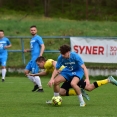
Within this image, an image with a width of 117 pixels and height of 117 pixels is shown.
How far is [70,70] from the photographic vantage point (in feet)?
34.3

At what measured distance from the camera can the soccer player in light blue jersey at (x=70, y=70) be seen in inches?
398

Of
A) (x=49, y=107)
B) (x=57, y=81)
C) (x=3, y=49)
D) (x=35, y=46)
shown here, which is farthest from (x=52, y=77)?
(x=3, y=49)

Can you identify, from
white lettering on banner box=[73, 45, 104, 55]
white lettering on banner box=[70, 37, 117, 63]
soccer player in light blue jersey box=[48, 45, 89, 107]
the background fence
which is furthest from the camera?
the background fence

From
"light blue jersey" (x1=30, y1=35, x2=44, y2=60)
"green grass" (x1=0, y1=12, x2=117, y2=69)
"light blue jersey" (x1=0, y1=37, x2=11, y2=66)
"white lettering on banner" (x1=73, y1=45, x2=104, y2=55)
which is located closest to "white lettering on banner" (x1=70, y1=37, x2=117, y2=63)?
"white lettering on banner" (x1=73, y1=45, x2=104, y2=55)

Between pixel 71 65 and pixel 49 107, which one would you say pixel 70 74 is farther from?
pixel 49 107

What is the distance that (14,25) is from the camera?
30.8m

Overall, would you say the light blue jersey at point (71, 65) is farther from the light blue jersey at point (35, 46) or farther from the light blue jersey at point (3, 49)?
the light blue jersey at point (3, 49)

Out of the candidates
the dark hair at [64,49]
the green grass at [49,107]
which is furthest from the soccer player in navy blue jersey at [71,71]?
the green grass at [49,107]

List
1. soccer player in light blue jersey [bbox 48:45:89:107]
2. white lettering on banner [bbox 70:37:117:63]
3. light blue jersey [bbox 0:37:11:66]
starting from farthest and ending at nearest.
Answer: white lettering on banner [bbox 70:37:117:63]
light blue jersey [bbox 0:37:11:66]
soccer player in light blue jersey [bbox 48:45:89:107]

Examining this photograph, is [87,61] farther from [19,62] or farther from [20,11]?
[20,11]

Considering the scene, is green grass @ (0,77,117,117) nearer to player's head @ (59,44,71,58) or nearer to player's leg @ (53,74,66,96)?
player's leg @ (53,74,66,96)

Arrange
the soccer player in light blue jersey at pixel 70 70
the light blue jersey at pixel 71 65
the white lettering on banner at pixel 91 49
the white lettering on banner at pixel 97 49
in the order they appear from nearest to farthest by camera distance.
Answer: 1. the soccer player in light blue jersey at pixel 70 70
2. the light blue jersey at pixel 71 65
3. the white lettering on banner at pixel 97 49
4. the white lettering on banner at pixel 91 49

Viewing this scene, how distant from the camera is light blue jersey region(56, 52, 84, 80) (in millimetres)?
10213

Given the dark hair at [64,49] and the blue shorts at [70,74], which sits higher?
the dark hair at [64,49]
